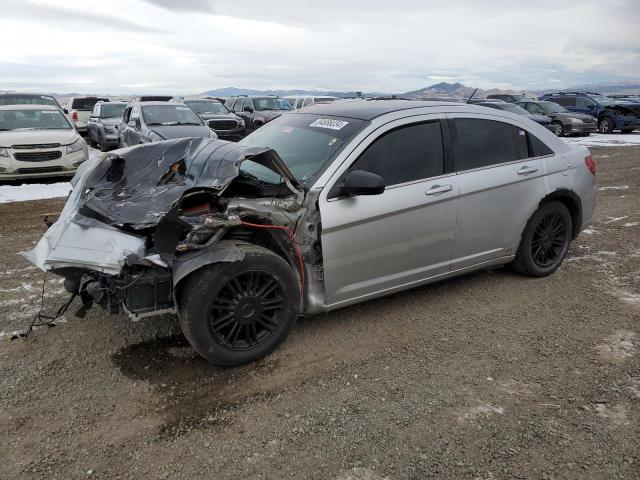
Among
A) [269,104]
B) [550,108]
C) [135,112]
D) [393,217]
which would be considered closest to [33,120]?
[135,112]

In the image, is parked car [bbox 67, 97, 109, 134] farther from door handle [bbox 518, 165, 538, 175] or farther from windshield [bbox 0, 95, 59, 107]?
door handle [bbox 518, 165, 538, 175]

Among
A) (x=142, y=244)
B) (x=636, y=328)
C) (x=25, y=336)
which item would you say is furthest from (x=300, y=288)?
(x=636, y=328)

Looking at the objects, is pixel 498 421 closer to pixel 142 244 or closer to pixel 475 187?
pixel 475 187

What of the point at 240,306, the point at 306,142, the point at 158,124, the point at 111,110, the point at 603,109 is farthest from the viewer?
the point at 603,109

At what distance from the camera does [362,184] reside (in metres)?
3.38

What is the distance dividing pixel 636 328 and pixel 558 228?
4.10 feet

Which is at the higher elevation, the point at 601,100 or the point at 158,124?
the point at 158,124

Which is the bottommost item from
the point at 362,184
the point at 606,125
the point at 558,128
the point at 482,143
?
the point at 606,125

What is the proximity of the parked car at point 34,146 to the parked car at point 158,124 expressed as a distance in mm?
1810

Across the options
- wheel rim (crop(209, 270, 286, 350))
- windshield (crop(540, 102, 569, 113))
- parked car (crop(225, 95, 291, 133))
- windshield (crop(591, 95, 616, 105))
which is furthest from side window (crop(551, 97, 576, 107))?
wheel rim (crop(209, 270, 286, 350))

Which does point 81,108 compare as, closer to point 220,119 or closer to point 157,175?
point 220,119

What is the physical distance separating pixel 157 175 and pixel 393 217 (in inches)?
70.2

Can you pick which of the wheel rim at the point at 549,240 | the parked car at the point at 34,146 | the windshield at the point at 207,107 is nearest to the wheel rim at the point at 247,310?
the wheel rim at the point at 549,240

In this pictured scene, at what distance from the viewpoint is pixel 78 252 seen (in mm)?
3049
